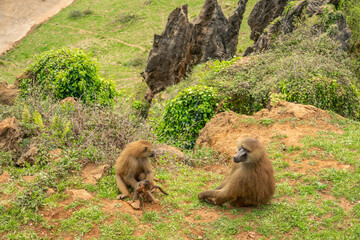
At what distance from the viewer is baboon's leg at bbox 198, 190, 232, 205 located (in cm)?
597

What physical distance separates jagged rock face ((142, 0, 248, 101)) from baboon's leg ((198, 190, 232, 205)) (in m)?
12.8

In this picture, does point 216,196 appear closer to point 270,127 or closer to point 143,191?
point 143,191

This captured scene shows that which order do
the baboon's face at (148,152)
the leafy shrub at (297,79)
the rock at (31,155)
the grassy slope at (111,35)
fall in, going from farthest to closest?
the grassy slope at (111,35)
the leafy shrub at (297,79)
the rock at (31,155)
the baboon's face at (148,152)

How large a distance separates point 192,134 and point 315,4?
9.84 metres

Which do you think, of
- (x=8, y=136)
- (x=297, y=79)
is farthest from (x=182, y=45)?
(x=8, y=136)

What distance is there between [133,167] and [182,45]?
13271 mm

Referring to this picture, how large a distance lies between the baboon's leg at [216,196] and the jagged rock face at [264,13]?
15.5 m

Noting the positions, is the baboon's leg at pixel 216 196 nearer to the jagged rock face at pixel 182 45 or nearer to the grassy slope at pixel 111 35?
the jagged rock face at pixel 182 45

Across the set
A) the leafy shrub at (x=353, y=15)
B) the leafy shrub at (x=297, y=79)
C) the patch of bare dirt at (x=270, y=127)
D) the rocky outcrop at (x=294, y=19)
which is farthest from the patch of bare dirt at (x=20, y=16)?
the leafy shrub at (x=353, y=15)

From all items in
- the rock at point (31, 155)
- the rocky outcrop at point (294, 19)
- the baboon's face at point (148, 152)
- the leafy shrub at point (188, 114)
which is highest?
the rocky outcrop at point (294, 19)

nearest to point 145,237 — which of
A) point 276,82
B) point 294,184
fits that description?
point 294,184

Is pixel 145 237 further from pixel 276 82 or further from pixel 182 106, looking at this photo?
pixel 276 82

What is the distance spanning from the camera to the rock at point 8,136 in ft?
26.4

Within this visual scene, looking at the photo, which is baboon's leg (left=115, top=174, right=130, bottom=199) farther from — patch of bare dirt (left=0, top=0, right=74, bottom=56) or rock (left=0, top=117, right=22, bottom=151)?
patch of bare dirt (left=0, top=0, right=74, bottom=56)
